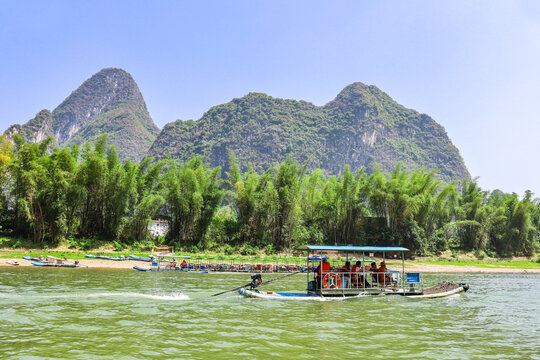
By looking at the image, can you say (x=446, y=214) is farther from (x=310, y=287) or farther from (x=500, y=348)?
→ (x=500, y=348)

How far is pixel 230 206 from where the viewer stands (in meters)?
46.4

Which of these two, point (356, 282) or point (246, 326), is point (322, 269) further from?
point (246, 326)

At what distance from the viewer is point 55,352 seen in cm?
841

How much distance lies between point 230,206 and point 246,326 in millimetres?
35178

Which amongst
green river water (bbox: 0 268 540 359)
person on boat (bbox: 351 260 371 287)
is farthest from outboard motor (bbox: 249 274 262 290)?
person on boat (bbox: 351 260 371 287)

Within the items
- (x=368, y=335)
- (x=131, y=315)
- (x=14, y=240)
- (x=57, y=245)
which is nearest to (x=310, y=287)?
(x=368, y=335)

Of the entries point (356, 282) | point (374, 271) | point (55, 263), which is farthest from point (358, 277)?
point (55, 263)

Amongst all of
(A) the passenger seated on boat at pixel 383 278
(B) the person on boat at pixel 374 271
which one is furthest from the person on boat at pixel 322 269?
(A) the passenger seated on boat at pixel 383 278

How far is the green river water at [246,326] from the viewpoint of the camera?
8930mm

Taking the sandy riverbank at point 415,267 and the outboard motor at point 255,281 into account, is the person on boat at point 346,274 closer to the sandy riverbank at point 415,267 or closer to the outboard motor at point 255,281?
the outboard motor at point 255,281

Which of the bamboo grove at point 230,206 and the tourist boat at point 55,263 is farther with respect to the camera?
the bamboo grove at point 230,206

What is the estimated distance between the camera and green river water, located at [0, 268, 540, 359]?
29.3ft

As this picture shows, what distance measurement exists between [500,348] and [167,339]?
28.6 ft

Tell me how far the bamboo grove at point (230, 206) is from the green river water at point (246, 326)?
61.4 feet
